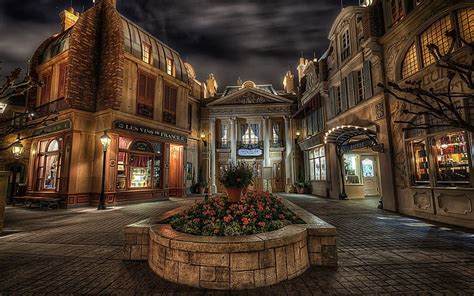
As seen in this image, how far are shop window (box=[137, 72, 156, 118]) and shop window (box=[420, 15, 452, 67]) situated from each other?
14.5 m

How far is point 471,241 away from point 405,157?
4334 mm

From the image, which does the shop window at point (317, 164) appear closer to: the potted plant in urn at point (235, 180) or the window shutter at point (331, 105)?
the window shutter at point (331, 105)

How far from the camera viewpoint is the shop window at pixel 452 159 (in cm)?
700

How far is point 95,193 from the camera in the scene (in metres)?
12.4

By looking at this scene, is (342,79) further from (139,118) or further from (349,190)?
(139,118)

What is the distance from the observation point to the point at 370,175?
16.0 meters

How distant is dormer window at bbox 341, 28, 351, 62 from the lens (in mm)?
13291

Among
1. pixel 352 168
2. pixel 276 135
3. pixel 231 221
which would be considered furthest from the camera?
pixel 276 135

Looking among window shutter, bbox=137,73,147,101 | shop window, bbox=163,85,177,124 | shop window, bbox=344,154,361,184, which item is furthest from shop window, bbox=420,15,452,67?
window shutter, bbox=137,73,147,101

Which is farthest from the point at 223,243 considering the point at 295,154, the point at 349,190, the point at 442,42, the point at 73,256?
the point at 295,154

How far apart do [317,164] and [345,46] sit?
8.53 m

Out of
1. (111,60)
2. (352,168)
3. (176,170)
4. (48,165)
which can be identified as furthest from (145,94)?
(352,168)

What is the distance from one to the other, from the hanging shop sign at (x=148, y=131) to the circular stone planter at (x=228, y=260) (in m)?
11.0

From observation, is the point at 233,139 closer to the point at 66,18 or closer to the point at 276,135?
the point at 276,135
